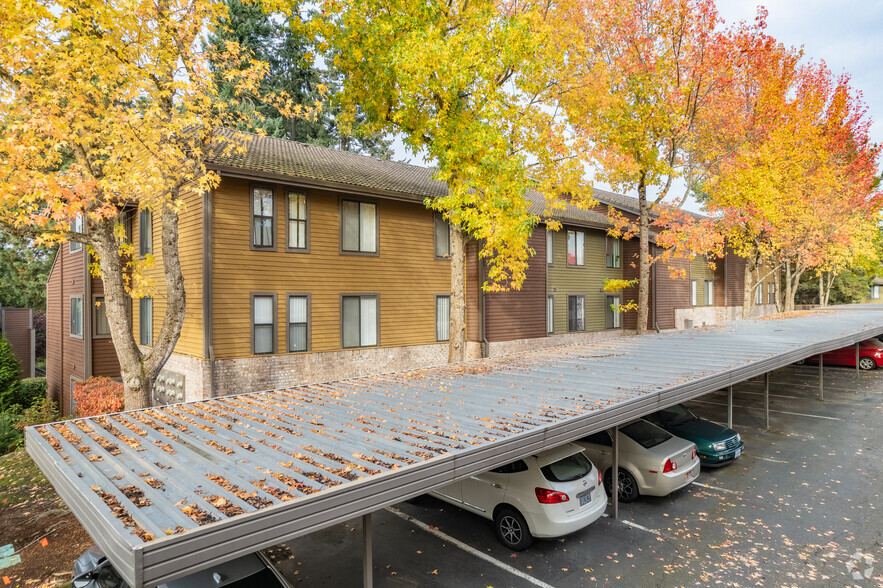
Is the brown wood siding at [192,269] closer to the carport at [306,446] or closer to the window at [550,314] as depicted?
the carport at [306,446]

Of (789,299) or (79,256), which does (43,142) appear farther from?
(789,299)

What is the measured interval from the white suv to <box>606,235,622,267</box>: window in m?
24.9

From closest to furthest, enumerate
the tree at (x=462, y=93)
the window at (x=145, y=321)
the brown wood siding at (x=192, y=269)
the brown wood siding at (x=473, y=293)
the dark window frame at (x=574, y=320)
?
the tree at (x=462, y=93), the brown wood siding at (x=192, y=269), the window at (x=145, y=321), the brown wood siding at (x=473, y=293), the dark window frame at (x=574, y=320)

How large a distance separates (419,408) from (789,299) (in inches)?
1616

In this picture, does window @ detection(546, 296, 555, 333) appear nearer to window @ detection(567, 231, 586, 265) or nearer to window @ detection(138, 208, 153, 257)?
window @ detection(567, 231, 586, 265)

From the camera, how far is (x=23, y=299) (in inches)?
1470

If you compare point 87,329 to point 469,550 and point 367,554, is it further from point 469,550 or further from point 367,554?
point 367,554

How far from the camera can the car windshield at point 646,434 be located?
392 inches

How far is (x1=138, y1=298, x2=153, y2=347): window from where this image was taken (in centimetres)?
1967

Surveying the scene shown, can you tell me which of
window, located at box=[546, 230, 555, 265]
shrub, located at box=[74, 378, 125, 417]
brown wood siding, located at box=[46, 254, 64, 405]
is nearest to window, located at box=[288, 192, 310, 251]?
shrub, located at box=[74, 378, 125, 417]

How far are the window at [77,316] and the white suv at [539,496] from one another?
20217 mm

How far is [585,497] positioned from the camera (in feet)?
26.0

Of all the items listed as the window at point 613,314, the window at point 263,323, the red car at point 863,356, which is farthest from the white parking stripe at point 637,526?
the window at point 613,314

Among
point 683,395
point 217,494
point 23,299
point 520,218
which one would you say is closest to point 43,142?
point 217,494
